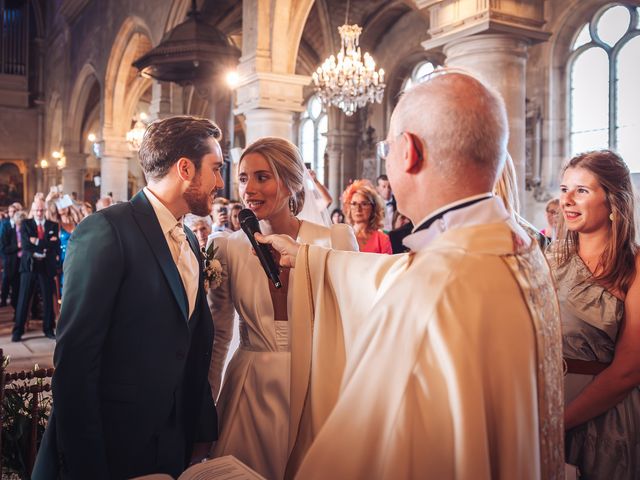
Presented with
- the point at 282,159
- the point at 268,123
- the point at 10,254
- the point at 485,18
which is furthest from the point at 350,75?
the point at 282,159

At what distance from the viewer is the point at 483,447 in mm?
1077

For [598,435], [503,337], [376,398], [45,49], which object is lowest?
[598,435]

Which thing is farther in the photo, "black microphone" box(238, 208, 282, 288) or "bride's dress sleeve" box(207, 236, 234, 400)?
"bride's dress sleeve" box(207, 236, 234, 400)

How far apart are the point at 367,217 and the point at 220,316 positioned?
2786 millimetres

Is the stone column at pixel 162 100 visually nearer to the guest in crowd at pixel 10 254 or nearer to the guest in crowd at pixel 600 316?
the guest in crowd at pixel 10 254

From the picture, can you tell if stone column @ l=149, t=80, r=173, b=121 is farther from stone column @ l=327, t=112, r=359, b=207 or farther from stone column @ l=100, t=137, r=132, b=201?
stone column @ l=327, t=112, r=359, b=207

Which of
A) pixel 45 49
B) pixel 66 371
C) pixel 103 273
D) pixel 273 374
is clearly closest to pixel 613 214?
pixel 273 374

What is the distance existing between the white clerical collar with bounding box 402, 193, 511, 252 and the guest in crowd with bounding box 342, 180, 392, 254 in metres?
3.76

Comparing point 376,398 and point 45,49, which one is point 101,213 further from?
point 45,49

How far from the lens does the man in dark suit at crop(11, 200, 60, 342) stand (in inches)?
301

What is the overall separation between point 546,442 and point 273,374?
1.10m

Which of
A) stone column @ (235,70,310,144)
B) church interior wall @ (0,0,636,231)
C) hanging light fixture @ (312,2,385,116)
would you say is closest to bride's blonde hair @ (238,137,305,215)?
stone column @ (235,70,310,144)

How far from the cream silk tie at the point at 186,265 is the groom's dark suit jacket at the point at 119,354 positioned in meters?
0.08

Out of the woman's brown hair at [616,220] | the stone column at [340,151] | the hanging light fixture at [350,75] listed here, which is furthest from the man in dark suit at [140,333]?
the stone column at [340,151]
